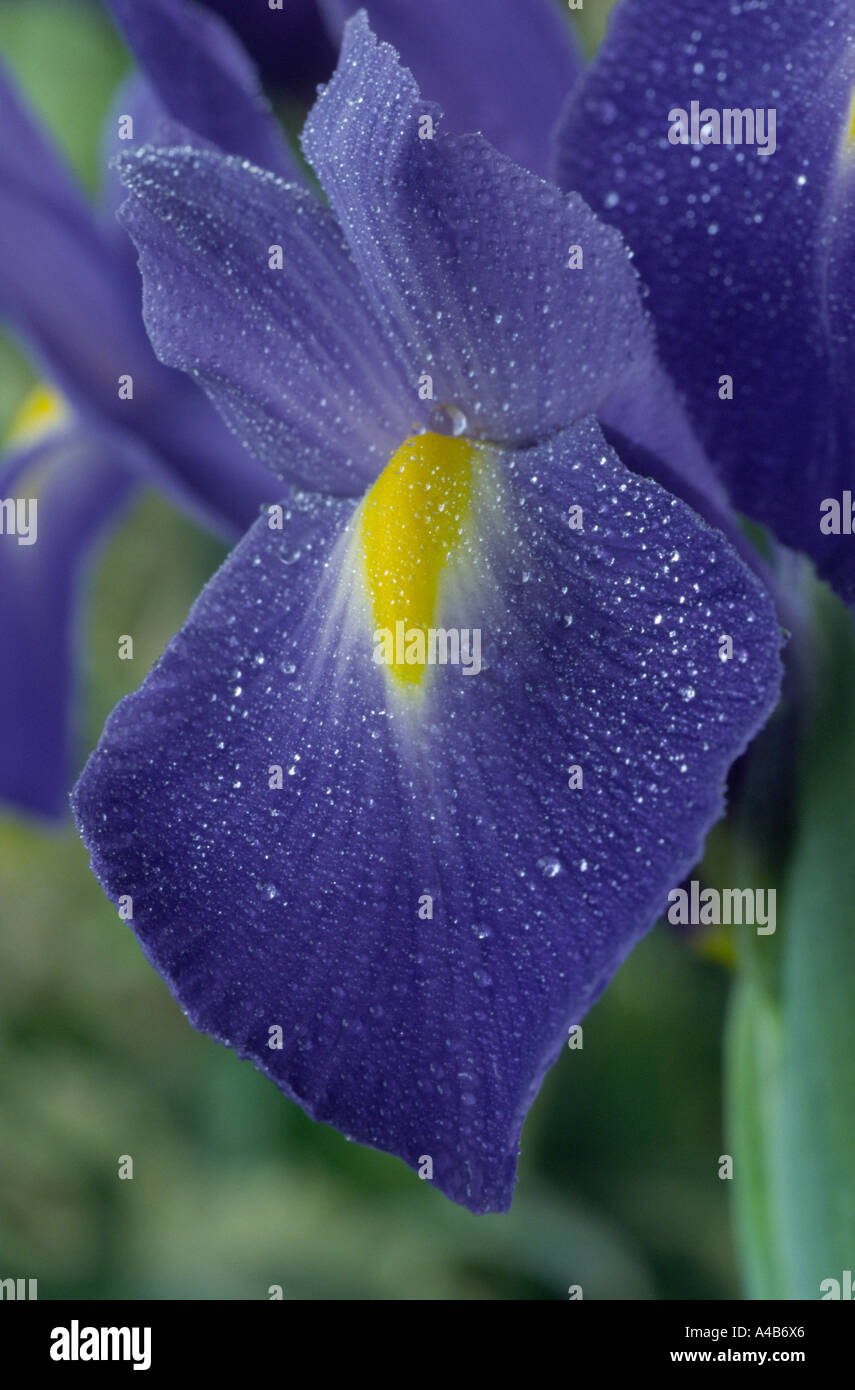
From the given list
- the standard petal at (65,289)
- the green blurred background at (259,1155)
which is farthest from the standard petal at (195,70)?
the green blurred background at (259,1155)

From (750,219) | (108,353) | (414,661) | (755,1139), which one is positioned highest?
(108,353)

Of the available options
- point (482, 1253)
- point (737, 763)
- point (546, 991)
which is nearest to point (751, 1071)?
point (737, 763)

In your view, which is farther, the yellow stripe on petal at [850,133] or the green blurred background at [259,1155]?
the green blurred background at [259,1155]

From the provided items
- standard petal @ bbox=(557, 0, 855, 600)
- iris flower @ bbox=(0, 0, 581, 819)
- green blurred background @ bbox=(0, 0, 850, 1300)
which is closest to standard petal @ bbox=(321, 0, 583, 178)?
iris flower @ bbox=(0, 0, 581, 819)

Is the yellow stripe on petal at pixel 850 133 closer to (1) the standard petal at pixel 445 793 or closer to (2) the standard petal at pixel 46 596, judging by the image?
(1) the standard petal at pixel 445 793

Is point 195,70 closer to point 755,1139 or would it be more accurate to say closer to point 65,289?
point 65,289

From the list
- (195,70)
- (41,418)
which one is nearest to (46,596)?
(41,418)
